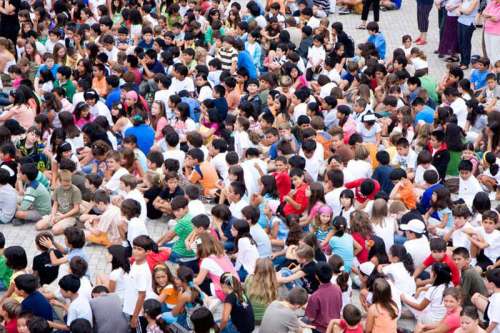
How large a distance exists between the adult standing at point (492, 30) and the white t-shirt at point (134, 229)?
373 inches

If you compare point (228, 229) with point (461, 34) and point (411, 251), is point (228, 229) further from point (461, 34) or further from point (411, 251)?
point (461, 34)

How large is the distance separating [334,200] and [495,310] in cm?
299

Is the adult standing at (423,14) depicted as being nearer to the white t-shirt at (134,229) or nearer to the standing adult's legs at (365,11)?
the standing adult's legs at (365,11)

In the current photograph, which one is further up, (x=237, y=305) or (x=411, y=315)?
(x=237, y=305)

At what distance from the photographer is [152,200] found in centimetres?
1286

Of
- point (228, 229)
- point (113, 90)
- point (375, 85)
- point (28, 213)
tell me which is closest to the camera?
point (228, 229)

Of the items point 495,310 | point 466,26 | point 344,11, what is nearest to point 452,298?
point 495,310

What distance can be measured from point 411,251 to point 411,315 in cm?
77

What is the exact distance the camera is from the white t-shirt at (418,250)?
1130 centimetres

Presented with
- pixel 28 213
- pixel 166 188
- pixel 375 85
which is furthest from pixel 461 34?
pixel 28 213

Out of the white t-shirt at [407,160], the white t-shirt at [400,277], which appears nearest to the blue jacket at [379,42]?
the white t-shirt at [407,160]

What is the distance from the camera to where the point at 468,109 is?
51.5 ft

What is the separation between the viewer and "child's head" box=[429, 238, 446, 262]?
35.6 ft

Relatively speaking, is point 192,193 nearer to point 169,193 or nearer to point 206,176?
point 169,193
